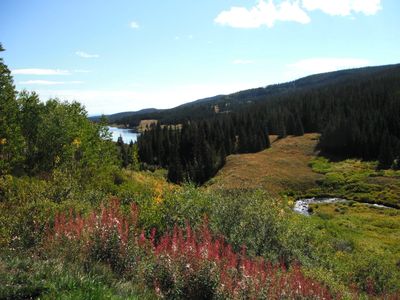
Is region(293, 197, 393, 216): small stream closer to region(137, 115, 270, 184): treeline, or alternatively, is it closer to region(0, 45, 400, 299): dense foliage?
region(0, 45, 400, 299): dense foliage

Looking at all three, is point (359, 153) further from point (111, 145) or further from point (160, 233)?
point (160, 233)

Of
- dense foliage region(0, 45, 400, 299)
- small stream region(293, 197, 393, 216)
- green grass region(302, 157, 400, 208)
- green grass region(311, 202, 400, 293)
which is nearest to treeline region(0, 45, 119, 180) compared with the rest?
dense foliage region(0, 45, 400, 299)

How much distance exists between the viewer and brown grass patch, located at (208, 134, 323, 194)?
261 feet

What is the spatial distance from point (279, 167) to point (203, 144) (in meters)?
20.2

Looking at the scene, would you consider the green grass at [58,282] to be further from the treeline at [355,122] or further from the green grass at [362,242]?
the treeline at [355,122]

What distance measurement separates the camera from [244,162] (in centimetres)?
9362

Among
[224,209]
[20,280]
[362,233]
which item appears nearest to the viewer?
[20,280]

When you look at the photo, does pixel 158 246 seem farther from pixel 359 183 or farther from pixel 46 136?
pixel 359 183

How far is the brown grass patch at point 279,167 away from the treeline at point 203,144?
378cm

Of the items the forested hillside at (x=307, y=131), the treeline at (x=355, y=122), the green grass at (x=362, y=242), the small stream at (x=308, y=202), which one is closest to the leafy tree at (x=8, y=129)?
the green grass at (x=362, y=242)

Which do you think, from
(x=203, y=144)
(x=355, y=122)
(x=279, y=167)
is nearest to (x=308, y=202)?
(x=279, y=167)

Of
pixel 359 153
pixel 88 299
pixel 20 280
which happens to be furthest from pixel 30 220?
pixel 359 153

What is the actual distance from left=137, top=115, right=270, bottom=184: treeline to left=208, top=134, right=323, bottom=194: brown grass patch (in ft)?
12.4

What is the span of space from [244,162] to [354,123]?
31.5 meters
